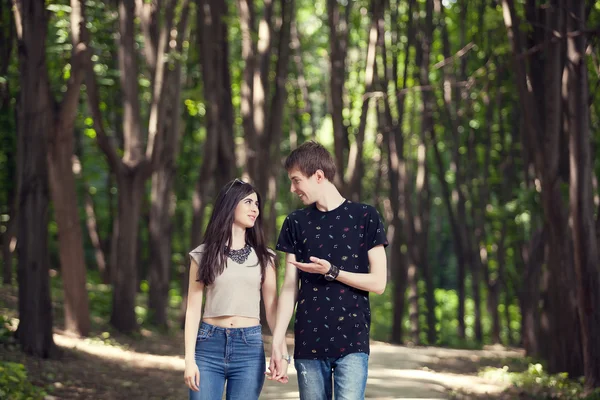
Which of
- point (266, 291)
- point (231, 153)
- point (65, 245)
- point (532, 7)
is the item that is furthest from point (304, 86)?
point (266, 291)

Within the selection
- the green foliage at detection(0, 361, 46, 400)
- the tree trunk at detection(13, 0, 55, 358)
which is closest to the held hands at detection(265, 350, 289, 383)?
the green foliage at detection(0, 361, 46, 400)

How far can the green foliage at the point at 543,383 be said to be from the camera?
467 inches

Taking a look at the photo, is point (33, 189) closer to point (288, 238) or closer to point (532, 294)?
point (288, 238)

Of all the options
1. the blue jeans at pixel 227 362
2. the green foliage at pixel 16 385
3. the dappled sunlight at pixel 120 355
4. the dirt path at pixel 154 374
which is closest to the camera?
the blue jeans at pixel 227 362

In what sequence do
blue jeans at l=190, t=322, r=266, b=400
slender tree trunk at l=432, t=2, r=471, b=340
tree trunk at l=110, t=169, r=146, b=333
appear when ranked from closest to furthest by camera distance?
blue jeans at l=190, t=322, r=266, b=400
tree trunk at l=110, t=169, r=146, b=333
slender tree trunk at l=432, t=2, r=471, b=340

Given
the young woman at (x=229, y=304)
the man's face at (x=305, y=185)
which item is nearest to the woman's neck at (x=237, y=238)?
the young woman at (x=229, y=304)

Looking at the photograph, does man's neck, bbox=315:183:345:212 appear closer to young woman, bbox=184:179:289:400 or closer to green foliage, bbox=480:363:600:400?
young woman, bbox=184:179:289:400

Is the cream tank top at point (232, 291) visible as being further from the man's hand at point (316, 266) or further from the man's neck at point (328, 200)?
the man's neck at point (328, 200)

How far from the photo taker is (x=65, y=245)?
16.4 meters

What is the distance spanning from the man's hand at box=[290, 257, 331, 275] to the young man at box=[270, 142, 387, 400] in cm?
5

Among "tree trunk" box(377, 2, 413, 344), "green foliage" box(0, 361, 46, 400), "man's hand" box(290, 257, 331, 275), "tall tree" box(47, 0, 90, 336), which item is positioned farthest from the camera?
"tree trunk" box(377, 2, 413, 344)

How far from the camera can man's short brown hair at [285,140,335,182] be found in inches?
204

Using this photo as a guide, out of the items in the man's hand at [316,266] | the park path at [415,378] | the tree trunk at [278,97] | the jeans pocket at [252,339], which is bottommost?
the park path at [415,378]

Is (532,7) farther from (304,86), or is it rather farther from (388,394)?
(304,86)
